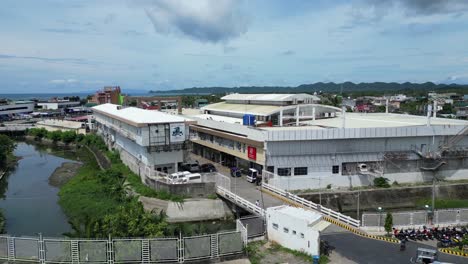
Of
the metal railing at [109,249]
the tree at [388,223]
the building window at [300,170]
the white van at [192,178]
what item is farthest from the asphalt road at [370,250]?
the white van at [192,178]

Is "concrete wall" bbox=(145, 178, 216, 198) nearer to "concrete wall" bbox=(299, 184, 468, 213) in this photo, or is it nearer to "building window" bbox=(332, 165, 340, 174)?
"concrete wall" bbox=(299, 184, 468, 213)

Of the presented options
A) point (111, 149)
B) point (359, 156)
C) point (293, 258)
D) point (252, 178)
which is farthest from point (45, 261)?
point (111, 149)

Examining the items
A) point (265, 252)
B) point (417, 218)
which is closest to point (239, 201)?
point (265, 252)

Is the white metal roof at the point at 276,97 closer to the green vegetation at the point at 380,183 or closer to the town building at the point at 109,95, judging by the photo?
the green vegetation at the point at 380,183

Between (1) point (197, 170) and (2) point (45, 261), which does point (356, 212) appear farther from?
(2) point (45, 261)

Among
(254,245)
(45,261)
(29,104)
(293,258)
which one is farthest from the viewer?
(29,104)

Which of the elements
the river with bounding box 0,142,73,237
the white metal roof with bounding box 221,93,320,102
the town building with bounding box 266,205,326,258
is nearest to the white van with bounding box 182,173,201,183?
the river with bounding box 0,142,73,237
